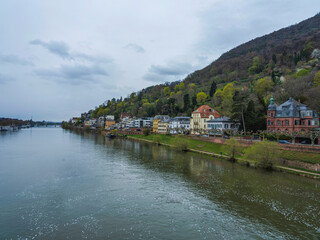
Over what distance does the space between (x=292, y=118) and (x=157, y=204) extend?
141 feet

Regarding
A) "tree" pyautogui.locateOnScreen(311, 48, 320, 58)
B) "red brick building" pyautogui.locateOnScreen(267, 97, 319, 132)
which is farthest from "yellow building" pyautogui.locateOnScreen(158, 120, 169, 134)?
"tree" pyautogui.locateOnScreen(311, 48, 320, 58)

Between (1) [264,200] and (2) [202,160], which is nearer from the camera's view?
(1) [264,200]

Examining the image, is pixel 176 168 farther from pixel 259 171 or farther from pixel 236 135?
pixel 236 135

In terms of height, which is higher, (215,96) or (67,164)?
(215,96)

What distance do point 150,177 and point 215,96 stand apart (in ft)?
279

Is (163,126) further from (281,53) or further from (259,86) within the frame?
(281,53)

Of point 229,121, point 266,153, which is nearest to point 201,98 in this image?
point 229,121

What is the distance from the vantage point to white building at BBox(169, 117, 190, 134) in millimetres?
87863

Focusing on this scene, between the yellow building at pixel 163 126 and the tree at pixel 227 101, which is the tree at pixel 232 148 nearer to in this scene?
the tree at pixel 227 101

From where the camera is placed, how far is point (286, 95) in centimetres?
7344

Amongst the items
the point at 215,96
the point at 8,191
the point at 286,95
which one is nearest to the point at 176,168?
the point at 8,191

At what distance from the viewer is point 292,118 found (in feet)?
166

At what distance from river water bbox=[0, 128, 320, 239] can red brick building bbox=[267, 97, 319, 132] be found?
21.4 m

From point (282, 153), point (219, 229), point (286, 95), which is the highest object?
point (286, 95)
